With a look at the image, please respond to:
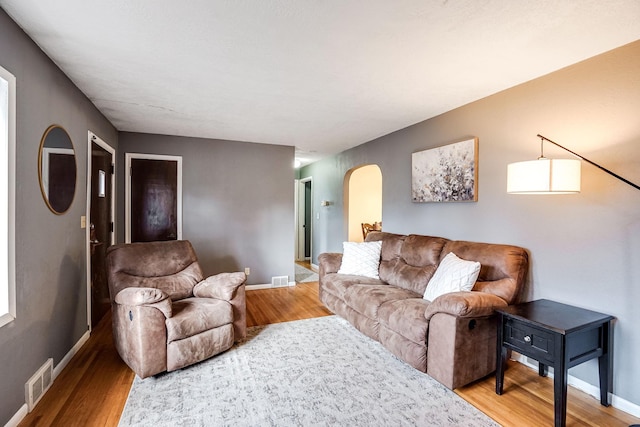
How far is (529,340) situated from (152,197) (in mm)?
4700

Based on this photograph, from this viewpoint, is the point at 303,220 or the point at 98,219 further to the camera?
the point at 303,220

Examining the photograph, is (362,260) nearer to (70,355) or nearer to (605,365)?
(605,365)

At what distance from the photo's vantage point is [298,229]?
7.91 meters

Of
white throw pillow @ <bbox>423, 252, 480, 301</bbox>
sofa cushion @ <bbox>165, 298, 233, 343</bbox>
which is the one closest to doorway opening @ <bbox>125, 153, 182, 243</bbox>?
sofa cushion @ <bbox>165, 298, 233, 343</bbox>

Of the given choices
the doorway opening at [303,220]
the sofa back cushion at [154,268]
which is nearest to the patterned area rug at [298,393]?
the sofa back cushion at [154,268]

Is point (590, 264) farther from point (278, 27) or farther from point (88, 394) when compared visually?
point (88, 394)

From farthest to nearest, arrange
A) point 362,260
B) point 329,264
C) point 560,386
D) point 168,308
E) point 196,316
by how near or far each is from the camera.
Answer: point 329,264
point 362,260
point 196,316
point 168,308
point 560,386

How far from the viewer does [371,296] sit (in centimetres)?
301

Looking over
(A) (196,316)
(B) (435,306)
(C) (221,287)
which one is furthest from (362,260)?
(A) (196,316)

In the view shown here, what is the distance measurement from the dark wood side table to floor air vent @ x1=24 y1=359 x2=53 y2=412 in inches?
121

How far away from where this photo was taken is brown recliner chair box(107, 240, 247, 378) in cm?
234

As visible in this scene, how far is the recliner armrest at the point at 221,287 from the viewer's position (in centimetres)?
288

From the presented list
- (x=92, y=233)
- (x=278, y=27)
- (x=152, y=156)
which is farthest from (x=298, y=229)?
(x=278, y=27)

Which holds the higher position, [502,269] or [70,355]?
[502,269]
